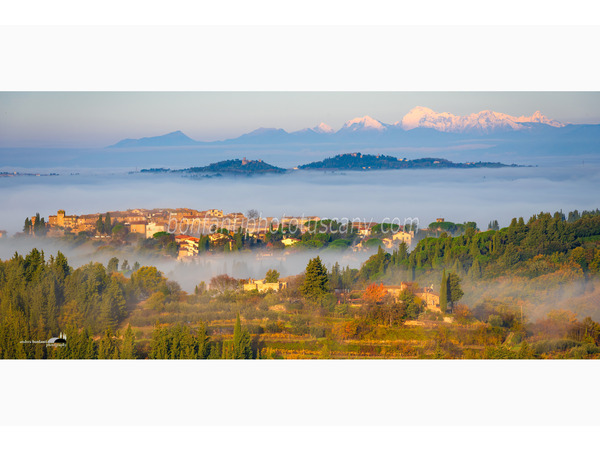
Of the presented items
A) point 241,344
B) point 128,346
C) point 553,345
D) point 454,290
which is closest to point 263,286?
point 241,344

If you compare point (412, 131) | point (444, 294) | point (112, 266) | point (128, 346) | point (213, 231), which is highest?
point (412, 131)

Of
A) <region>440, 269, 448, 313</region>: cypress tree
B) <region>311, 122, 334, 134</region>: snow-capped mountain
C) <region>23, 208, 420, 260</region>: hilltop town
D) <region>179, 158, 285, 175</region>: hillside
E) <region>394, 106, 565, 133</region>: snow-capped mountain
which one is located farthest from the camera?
<region>179, 158, 285, 175</region>: hillside

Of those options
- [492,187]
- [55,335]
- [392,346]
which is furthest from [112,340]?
[492,187]

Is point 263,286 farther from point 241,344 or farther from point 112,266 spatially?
point 112,266

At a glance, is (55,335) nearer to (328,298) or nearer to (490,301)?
(328,298)

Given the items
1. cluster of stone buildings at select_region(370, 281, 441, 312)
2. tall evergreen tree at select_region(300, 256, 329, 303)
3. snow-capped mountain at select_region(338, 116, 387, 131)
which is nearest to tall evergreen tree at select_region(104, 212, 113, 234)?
tall evergreen tree at select_region(300, 256, 329, 303)

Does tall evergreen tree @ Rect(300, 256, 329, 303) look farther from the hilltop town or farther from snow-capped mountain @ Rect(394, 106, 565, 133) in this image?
snow-capped mountain @ Rect(394, 106, 565, 133)

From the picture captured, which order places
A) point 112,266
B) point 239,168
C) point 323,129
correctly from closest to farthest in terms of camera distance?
point 112,266
point 323,129
point 239,168
